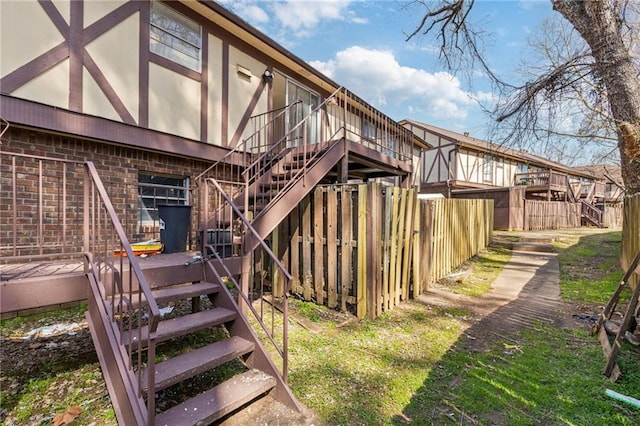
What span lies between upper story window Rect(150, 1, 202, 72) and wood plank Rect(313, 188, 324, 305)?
4230mm

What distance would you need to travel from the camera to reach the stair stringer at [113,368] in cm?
229

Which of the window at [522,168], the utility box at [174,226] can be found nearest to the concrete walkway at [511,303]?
the utility box at [174,226]

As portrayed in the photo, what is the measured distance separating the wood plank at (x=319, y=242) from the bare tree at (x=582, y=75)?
258 inches

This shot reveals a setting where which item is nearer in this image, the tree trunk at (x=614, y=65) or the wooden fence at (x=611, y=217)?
the tree trunk at (x=614, y=65)

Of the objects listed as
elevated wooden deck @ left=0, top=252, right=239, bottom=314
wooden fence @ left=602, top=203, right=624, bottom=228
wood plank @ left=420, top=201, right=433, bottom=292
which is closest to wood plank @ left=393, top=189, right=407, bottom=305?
wood plank @ left=420, top=201, right=433, bottom=292

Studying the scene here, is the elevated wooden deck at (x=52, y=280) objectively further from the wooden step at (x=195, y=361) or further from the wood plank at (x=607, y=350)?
the wood plank at (x=607, y=350)

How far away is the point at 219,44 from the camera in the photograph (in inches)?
287

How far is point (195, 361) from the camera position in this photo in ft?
9.04

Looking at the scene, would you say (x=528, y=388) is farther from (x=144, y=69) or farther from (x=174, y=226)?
(x=144, y=69)

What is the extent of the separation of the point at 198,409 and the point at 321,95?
1005 centimetres

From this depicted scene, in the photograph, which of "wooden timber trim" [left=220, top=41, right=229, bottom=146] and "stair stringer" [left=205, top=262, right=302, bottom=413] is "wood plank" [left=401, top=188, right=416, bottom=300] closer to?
"stair stringer" [left=205, top=262, right=302, bottom=413]

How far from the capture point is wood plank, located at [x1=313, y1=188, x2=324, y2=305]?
17.6ft

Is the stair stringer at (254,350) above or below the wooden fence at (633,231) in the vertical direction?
below

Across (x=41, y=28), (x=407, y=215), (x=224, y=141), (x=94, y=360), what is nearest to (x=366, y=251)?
(x=407, y=215)
